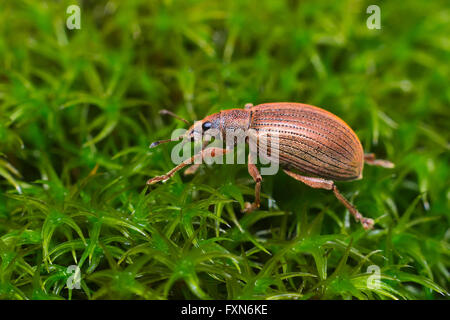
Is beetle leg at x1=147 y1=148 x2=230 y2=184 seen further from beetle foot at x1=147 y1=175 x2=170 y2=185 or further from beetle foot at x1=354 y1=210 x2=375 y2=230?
beetle foot at x1=354 y1=210 x2=375 y2=230

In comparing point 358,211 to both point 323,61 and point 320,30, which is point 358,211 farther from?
point 320,30


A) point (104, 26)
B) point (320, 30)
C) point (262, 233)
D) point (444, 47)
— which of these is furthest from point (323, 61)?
point (104, 26)

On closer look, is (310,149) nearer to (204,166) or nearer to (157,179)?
(204,166)

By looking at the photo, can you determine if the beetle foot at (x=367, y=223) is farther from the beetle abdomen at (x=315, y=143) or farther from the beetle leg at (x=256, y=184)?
the beetle leg at (x=256, y=184)

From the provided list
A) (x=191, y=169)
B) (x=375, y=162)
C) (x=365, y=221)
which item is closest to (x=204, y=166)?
(x=191, y=169)

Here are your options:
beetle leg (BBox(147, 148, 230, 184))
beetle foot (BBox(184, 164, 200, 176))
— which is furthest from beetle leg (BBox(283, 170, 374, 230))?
beetle foot (BBox(184, 164, 200, 176))

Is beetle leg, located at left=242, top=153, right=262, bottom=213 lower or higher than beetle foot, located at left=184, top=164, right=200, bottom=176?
lower
